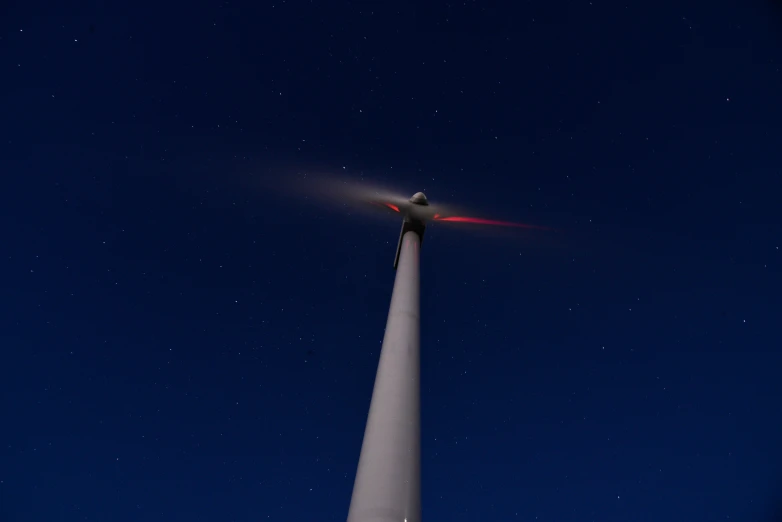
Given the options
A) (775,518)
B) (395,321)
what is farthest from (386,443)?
(775,518)

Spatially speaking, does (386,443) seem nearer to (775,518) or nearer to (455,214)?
(455,214)

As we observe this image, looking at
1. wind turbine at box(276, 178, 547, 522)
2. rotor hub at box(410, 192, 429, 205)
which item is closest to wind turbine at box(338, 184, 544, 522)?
wind turbine at box(276, 178, 547, 522)

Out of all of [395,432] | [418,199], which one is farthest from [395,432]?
[418,199]

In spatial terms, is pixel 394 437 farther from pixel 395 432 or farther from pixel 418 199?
pixel 418 199

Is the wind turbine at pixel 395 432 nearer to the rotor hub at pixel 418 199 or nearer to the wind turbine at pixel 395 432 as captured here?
the wind turbine at pixel 395 432

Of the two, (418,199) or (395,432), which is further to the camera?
(418,199)

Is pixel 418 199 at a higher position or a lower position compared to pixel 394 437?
higher

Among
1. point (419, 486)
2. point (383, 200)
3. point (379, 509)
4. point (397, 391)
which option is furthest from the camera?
point (383, 200)

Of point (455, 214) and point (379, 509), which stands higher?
point (455, 214)

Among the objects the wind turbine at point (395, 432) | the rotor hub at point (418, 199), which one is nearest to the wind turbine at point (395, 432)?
the wind turbine at point (395, 432)

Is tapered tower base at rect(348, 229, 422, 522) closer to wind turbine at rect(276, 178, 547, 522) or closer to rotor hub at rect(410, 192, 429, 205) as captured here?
wind turbine at rect(276, 178, 547, 522)

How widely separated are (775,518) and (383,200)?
164710mm

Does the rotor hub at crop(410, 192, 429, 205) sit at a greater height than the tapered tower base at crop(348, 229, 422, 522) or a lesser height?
greater

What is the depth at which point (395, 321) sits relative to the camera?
298 inches
